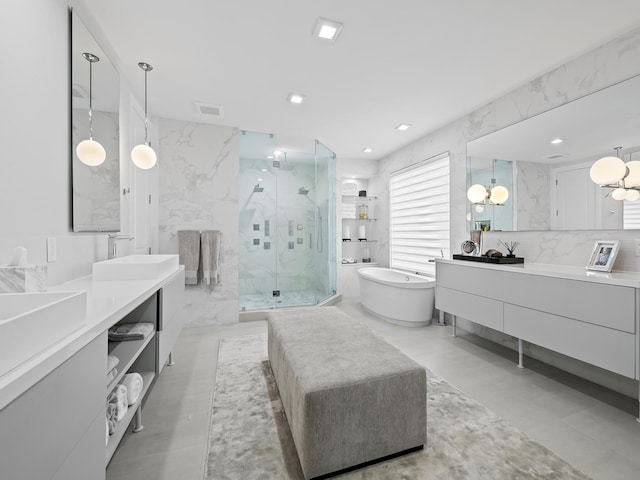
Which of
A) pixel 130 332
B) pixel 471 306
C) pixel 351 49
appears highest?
pixel 351 49

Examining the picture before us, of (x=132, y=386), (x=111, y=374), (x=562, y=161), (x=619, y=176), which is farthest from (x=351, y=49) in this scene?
(x=132, y=386)

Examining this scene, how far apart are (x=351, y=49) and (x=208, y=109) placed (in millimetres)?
1823

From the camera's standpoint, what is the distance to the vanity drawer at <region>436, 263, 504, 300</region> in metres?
2.60

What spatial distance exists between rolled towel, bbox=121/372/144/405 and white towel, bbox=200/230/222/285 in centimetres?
206

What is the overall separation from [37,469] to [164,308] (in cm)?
128

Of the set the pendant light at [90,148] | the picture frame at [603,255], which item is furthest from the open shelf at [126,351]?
the picture frame at [603,255]

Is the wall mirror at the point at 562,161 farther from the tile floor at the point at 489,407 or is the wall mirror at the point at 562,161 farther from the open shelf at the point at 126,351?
the open shelf at the point at 126,351

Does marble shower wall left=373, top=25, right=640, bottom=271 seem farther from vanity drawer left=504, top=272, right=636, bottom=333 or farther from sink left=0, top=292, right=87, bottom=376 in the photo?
sink left=0, top=292, right=87, bottom=376

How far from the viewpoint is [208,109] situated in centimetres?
324

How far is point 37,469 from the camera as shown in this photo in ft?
2.14

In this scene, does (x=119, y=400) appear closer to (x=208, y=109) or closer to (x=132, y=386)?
(x=132, y=386)

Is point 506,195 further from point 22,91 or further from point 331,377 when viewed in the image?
point 22,91

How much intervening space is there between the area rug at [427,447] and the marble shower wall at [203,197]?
1.75 metres

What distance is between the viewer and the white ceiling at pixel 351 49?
182 centimetres
